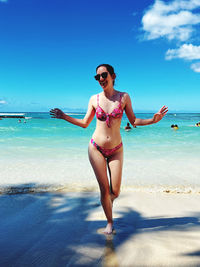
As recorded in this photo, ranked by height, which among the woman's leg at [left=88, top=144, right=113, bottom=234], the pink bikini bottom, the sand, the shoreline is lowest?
the shoreline

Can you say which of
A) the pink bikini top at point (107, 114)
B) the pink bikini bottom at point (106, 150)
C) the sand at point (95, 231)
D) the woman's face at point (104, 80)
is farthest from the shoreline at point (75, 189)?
the woman's face at point (104, 80)

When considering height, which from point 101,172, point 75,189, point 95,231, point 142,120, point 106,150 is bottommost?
point 75,189

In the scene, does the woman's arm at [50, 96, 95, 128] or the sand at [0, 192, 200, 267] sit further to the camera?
the woman's arm at [50, 96, 95, 128]

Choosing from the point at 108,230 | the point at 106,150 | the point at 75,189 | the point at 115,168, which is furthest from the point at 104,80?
the point at 75,189

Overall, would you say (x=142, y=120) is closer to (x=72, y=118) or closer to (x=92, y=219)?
(x=72, y=118)

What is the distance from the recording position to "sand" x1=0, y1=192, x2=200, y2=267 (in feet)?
8.64

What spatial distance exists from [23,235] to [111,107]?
2233mm

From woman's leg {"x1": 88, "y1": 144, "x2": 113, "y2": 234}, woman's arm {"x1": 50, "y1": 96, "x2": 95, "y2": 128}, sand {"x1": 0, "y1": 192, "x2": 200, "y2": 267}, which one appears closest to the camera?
sand {"x1": 0, "y1": 192, "x2": 200, "y2": 267}

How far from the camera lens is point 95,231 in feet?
11.0

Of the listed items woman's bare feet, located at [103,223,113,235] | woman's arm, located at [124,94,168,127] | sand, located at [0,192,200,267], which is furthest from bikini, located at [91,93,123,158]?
sand, located at [0,192,200,267]

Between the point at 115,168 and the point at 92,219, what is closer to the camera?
the point at 115,168

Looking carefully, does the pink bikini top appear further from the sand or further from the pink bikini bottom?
the sand

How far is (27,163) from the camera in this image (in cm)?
862

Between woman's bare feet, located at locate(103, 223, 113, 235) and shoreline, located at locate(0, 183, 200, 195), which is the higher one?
woman's bare feet, located at locate(103, 223, 113, 235)
